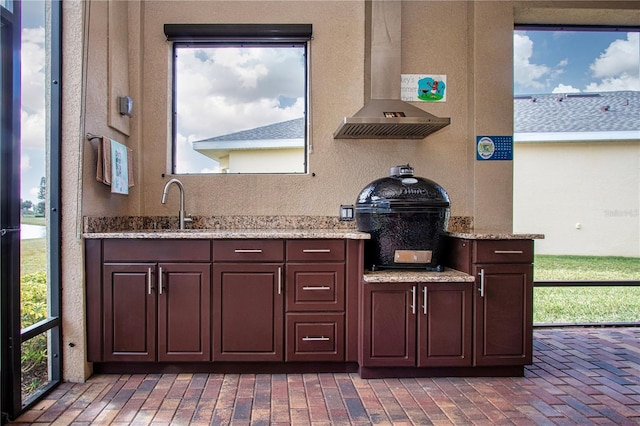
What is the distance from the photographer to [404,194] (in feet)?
9.07

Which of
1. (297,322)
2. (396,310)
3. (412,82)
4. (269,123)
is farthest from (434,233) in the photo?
(269,123)

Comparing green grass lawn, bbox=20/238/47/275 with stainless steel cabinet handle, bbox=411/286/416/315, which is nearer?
green grass lawn, bbox=20/238/47/275

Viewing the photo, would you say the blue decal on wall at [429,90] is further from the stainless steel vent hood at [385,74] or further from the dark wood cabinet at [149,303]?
the dark wood cabinet at [149,303]

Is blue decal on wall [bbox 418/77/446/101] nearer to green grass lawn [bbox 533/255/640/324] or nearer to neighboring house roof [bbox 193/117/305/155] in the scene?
neighboring house roof [bbox 193/117/305/155]

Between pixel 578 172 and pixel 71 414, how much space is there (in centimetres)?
409

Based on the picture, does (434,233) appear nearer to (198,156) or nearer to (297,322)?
(297,322)

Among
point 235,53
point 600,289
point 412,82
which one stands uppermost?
point 235,53

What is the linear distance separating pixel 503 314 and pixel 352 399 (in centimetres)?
105

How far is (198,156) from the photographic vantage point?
3506mm

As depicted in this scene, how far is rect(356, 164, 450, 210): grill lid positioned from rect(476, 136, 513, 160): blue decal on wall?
0.77m

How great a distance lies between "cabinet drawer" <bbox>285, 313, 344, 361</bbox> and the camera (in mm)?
2719

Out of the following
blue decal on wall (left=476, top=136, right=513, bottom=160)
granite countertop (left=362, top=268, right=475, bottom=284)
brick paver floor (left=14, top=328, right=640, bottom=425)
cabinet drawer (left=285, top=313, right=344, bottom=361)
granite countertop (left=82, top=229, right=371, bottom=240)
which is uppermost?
blue decal on wall (left=476, top=136, right=513, bottom=160)

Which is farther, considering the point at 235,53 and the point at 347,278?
the point at 235,53

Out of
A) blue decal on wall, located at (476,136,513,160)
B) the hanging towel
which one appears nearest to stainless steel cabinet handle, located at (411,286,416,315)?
blue decal on wall, located at (476,136,513,160)
